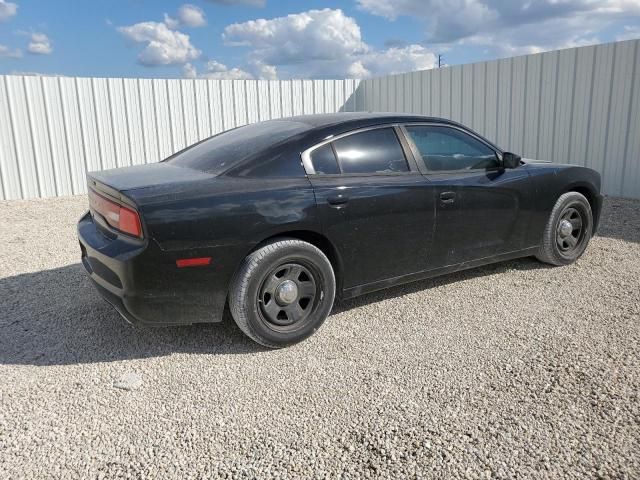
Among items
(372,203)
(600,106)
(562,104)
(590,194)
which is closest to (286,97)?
(562,104)

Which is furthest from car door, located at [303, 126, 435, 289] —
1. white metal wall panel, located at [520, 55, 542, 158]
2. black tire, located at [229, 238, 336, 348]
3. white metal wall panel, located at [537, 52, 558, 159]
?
white metal wall panel, located at [520, 55, 542, 158]

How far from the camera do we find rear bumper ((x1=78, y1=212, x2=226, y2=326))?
2912 mm

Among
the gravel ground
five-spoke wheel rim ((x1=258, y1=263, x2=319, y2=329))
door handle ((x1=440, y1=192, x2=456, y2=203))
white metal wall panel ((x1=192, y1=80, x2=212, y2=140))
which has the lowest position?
the gravel ground

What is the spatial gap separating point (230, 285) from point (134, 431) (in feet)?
3.31

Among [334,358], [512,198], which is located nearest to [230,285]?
[334,358]

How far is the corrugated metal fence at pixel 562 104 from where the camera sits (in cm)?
788

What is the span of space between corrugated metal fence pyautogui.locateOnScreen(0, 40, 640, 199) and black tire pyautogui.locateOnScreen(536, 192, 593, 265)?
12.7 feet

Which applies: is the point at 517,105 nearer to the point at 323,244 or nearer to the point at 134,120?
the point at 323,244

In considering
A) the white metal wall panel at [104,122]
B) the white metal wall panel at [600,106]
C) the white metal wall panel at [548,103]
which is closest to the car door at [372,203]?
the white metal wall panel at [600,106]

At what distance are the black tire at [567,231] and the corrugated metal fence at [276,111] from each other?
12.7 ft

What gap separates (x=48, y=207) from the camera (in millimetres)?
8664

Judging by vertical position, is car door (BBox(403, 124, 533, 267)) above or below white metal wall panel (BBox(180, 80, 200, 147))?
below

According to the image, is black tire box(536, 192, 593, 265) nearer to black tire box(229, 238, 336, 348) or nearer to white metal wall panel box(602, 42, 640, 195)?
black tire box(229, 238, 336, 348)

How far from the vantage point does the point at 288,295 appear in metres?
3.33
